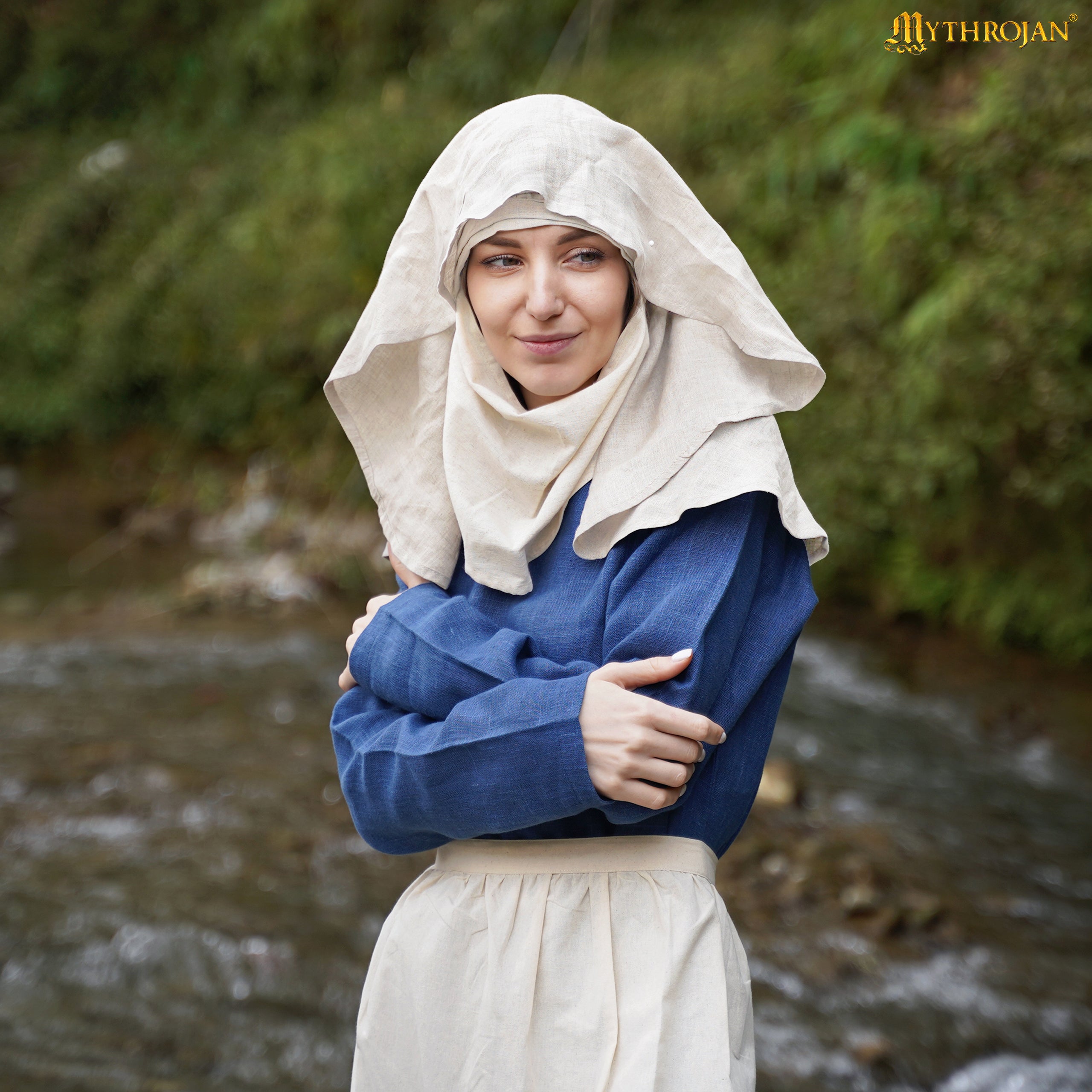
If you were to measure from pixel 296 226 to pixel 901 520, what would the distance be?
6.45 meters

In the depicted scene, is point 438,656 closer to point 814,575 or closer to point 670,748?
point 670,748

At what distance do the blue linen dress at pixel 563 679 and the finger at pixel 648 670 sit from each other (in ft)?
0.05

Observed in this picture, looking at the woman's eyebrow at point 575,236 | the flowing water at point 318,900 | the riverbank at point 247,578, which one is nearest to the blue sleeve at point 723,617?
the woman's eyebrow at point 575,236

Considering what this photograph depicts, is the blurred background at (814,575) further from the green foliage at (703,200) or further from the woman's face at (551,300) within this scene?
the woman's face at (551,300)

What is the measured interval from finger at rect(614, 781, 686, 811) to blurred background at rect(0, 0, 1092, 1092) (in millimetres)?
1973

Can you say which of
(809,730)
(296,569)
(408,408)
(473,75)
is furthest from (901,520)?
(473,75)

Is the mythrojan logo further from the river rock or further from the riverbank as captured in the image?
the river rock

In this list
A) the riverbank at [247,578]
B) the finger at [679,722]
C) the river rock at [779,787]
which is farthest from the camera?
the riverbank at [247,578]

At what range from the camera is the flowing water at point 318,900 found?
9.52 feet

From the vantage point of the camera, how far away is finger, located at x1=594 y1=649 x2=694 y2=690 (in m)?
1.21

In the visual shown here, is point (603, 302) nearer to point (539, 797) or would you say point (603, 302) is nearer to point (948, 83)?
point (539, 797)

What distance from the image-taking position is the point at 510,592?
4.63 feet

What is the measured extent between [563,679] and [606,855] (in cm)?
24

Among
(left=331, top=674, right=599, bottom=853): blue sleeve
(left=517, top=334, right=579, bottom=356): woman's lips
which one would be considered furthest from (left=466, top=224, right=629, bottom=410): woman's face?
(left=331, top=674, right=599, bottom=853): blue sleeve
